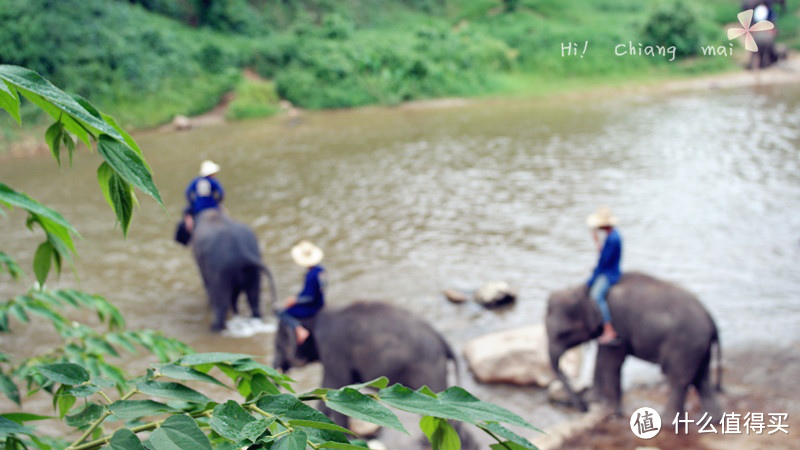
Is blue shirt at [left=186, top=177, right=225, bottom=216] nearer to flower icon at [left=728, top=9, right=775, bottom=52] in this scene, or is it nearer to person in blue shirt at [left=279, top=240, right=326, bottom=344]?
person in blue shirt at [left=279, top=240, right=326, bottom=344]

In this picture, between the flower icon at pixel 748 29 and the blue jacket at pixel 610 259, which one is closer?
the flower icon at pixel 748 29

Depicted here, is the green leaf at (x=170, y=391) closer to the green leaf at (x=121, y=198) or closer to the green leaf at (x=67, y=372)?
the green leaf at (x=67, y=372)

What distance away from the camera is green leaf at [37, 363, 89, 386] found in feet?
3.69

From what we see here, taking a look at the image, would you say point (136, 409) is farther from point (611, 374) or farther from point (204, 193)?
point (204, 193)

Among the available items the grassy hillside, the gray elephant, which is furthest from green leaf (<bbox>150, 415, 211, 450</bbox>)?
the grassy hillside

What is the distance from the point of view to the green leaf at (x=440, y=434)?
1.16m

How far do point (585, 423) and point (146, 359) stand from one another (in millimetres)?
3585

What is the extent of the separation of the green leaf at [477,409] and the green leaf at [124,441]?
41 cm

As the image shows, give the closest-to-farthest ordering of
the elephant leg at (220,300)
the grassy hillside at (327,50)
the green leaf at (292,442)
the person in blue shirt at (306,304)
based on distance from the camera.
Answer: the green leaf at (292,442), the person in blue shirt at (306,304), the elephant leg at (220,300), the grassy hillside at (327,50)

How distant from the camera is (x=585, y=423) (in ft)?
16.7

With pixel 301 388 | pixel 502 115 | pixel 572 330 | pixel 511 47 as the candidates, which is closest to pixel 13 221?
pixel 301 388

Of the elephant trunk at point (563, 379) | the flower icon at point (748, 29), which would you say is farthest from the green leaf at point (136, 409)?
the elephant trunk at point (563, 379)

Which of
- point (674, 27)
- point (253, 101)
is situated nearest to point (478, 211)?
point (253, 101)

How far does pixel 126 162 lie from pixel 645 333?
15.2 ft
